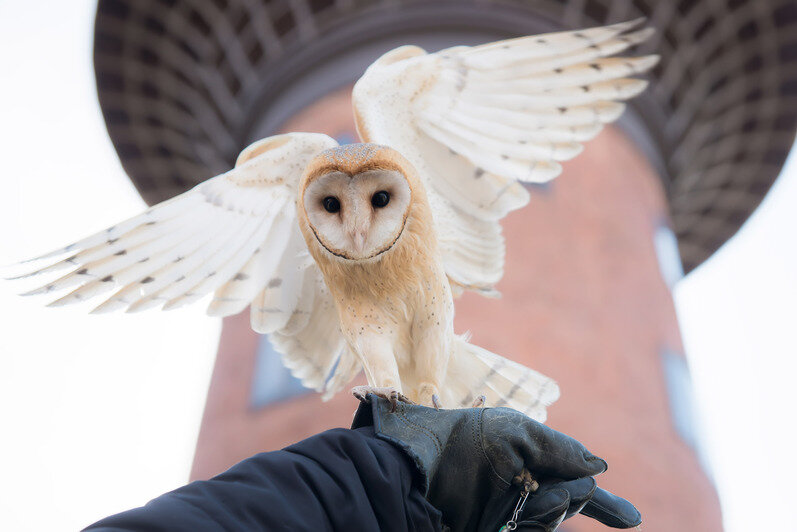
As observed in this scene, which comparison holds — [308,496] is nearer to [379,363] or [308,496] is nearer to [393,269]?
[379,363]

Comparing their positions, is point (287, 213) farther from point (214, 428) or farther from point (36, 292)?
point (214, 428)

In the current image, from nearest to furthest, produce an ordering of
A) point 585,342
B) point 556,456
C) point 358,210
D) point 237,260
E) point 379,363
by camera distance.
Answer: point 556,456, point 358,210, point 379,363, point 237,260, point 585,342

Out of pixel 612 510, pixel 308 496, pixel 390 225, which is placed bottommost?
pixel 612 510

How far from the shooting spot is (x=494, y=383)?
3.16 meters

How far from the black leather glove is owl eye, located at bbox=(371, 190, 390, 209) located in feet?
2.20

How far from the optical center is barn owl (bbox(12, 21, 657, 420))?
8.75 feet

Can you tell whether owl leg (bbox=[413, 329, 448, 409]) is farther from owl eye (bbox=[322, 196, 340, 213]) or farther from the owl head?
owl eye (bbox=[322, 196, 340, 213])

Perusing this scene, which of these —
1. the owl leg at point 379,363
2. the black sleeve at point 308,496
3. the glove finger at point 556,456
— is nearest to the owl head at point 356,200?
the owl leg at point 379,363

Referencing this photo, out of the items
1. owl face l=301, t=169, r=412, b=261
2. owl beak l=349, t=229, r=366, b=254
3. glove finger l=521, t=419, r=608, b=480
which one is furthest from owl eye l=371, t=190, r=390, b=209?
glove finger l=521, t=419, r=608, b=480

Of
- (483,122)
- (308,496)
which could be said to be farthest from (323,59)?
(308,496)

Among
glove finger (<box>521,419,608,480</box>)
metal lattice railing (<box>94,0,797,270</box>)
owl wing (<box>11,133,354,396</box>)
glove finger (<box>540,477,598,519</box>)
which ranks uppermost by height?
metal lattice railing (<box>94,0,797,270</box>)

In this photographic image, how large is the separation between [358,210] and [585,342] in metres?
3.86

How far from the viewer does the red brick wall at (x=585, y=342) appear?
5582 millimetres

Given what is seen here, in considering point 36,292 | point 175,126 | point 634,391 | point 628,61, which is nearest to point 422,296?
point 36,292
